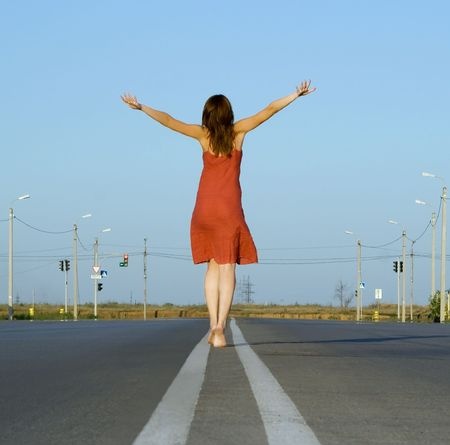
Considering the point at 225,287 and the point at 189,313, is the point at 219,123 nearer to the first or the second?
the point at 225,287

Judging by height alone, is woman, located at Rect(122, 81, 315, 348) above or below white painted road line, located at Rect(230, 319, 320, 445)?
above

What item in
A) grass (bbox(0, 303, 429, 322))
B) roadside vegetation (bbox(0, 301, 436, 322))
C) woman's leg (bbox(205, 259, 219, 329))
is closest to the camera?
woman's leg (bbox(205, 259, 219, 329))

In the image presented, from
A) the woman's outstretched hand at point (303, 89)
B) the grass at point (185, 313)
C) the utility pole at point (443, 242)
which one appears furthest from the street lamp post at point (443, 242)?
the woman's outstretched hand at point (303, 89)

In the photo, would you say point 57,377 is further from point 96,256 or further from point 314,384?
point 96,256

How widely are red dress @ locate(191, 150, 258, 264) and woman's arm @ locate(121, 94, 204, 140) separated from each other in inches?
10.7

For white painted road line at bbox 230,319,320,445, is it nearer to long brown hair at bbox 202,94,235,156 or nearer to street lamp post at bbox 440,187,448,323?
long brown hair at bbox 202,94,235,156

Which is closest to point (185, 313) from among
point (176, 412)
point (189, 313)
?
point (189, 313)

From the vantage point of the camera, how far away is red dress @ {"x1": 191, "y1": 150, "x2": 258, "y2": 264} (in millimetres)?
10055

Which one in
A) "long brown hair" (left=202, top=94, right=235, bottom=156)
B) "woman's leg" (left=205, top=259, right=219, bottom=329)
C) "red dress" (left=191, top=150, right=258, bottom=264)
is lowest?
"woman's leg" (left=205, top=259, right=219, bottom=329)

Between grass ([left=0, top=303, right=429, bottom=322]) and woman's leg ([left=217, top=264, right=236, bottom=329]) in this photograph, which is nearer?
woman's leg ([left=217, top=264, right=236, bottom=329])

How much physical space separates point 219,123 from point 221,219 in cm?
86

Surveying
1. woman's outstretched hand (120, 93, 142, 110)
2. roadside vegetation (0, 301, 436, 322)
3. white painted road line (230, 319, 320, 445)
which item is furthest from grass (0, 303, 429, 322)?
white painted road line (230, 319, 320, 445)

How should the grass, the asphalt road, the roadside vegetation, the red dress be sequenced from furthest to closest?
the grass
the roadside vegetation
the red dress
the asphalt road

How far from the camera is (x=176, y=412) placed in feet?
16.4
